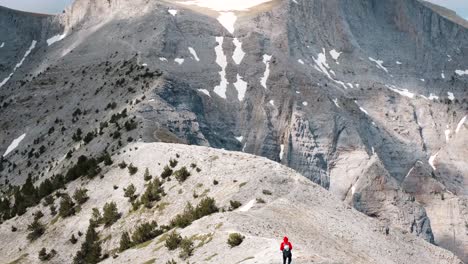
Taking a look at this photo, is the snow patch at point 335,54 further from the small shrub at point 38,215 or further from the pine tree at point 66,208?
the small shrub at point 38,215

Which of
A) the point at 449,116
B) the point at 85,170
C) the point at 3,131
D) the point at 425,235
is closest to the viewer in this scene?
the point at 85,170

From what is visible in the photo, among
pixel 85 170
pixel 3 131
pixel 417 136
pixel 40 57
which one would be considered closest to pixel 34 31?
pixel 40 57

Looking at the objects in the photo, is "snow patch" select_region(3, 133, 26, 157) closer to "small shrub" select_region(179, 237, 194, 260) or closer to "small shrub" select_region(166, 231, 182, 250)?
"small shrub" select_region(166, 231, 182, 250)

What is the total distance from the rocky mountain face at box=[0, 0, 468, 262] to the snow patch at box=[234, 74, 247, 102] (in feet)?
0.72

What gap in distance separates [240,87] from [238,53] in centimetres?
1072

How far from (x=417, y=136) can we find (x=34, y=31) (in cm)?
9301

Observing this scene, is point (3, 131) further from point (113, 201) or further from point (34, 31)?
point (113, 201)

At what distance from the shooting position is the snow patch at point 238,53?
414 ft

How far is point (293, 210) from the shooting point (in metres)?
44.7

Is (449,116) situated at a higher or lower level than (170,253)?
lower

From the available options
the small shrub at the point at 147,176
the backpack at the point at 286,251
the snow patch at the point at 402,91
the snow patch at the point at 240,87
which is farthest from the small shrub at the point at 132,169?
the snow patch at the point at 402,91

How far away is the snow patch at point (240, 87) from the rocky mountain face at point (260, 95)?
0.22 m

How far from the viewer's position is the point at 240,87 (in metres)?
120

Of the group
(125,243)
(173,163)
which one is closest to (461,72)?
(173,163)
